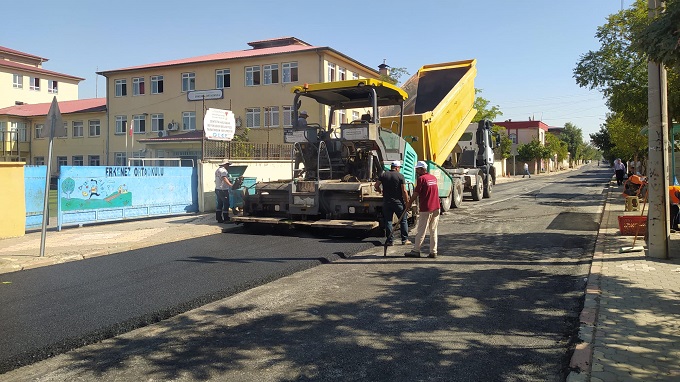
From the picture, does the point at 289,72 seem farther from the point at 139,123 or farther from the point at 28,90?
the point at 28,90

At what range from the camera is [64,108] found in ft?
143

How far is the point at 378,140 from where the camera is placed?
36.0 feet

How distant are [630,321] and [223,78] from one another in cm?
3395

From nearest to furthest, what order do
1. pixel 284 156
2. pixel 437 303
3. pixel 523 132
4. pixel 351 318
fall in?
pixel 351 318
pixel 437 303
pixel 284 156
pixel 523 132

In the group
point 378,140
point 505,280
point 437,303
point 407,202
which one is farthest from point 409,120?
point 437,303

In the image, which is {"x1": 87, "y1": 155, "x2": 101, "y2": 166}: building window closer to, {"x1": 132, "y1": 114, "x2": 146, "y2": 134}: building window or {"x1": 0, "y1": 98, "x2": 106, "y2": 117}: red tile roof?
{"x1": 0, "y1": 98, "x2": 106, "y2": 117}: red tile roof

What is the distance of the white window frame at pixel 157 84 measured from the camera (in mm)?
37906

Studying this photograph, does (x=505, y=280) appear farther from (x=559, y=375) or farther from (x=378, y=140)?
(x=378, y=140)

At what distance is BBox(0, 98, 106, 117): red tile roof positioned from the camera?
136 ft

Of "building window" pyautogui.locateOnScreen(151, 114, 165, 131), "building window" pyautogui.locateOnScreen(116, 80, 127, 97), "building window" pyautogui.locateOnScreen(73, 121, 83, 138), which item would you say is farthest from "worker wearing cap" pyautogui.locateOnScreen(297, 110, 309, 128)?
"building window" pyautogui.locateOnScreen(73, 121, 83, 138)

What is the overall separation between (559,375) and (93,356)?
3.75 meters

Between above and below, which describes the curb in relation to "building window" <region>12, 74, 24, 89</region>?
below

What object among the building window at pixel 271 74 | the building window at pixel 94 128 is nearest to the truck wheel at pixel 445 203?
the building window at pixel 271 74

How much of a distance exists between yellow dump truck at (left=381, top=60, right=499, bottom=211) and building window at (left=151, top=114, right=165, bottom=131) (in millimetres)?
25431
